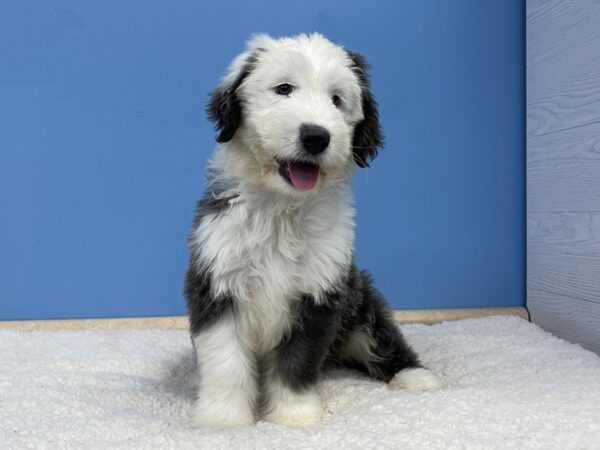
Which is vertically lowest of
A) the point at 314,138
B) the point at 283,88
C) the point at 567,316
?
the point at 567,316

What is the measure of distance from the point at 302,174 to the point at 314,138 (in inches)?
5.0

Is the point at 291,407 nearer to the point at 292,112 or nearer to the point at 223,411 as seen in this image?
the point at 223,411

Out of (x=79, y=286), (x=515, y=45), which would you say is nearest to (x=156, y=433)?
(x=79, y=286)

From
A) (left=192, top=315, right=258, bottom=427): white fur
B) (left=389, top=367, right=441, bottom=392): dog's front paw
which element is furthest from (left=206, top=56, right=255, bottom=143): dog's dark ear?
(left=389, top=367, right=441, bottom=392): dog's front paw

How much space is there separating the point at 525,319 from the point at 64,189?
96.6 inches

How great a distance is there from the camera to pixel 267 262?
5.61ft

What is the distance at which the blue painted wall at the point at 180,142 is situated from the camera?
287 cm

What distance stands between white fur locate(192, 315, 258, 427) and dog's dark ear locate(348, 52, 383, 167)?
2.20 ft

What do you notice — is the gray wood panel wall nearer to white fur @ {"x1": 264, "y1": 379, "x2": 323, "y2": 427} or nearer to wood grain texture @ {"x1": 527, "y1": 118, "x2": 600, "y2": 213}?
wood grain texture @ {"x1": 527, "y1": 118, "x2": 600, "y2": 213}

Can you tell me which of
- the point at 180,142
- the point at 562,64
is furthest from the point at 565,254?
the point at 180,142

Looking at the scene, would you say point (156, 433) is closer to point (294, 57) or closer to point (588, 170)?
point (294, 57)

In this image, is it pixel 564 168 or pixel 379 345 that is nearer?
pixel 379 345

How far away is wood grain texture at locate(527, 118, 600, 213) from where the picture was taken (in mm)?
2446

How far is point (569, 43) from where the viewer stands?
2.60m
